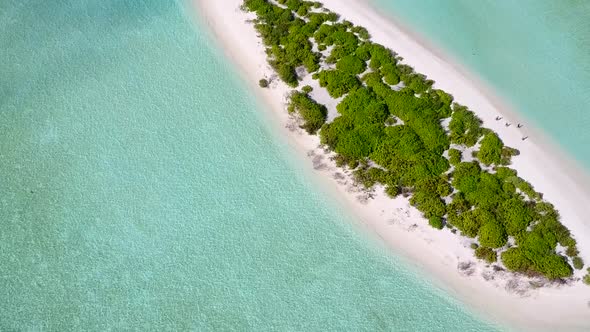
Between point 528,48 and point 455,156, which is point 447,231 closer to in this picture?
point 455,156

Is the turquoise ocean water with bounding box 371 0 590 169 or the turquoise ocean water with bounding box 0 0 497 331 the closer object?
the turquoise ocean water with bounding box 0 0 497 331

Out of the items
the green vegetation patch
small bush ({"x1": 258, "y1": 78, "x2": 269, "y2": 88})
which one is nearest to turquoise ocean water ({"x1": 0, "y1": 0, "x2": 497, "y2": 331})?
small bush ({"x1": 258, "y1": 78, "x2": 269, "y2": 88})

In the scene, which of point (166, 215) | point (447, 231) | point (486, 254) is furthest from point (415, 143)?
point (166, 215)

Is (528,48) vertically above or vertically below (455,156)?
above

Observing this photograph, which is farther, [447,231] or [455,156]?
[455,156]

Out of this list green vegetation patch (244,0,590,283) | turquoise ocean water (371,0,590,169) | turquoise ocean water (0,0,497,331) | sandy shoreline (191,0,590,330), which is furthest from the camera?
turquoise ocean water (371,0,590,169)

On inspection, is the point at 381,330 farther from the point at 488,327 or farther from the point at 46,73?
the point at 46,73

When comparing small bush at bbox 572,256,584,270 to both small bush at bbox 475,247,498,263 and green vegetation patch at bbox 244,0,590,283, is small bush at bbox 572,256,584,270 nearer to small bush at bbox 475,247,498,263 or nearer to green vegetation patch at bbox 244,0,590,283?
green vegetation patch at bbox 244,0,590,283
